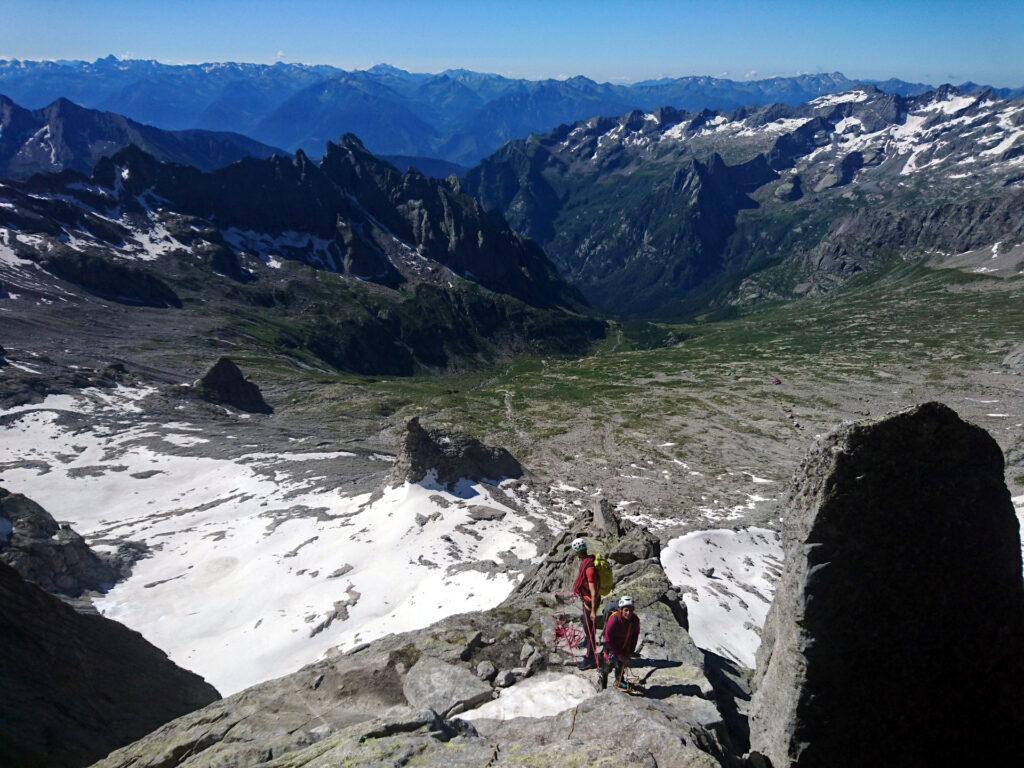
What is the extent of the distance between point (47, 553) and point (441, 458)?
30.5m

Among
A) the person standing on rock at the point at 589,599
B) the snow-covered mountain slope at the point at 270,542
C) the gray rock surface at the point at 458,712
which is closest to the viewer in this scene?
the gray rock surface at the point at 458,712

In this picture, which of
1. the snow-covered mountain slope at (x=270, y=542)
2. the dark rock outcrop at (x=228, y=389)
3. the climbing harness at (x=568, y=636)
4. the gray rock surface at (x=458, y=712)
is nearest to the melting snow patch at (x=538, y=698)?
the gray rock surface at (x=458, y=712)

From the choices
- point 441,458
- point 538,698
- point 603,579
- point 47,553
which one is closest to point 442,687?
point 538,698

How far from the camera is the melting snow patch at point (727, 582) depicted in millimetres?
34938

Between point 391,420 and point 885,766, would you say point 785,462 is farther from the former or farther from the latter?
point 885,766

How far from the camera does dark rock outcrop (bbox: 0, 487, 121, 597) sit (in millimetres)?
41531

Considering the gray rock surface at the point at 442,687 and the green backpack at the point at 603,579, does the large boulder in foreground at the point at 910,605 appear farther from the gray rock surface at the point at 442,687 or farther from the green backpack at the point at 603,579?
the gray rock surface at the point at 442,687

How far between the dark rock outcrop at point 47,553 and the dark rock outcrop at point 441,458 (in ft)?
80.0

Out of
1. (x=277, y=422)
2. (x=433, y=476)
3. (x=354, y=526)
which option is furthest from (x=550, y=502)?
(x=277, y=422)

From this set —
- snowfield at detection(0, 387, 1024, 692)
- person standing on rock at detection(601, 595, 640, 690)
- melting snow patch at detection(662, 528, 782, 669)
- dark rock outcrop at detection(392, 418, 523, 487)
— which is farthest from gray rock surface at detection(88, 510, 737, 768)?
dark rock outcrop at detection(392, 418, 523, 487)

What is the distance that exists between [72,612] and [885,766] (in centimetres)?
3233

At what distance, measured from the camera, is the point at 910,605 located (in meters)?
13.0

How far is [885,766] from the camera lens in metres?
13.0

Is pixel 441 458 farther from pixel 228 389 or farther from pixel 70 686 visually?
pixel 228 389
